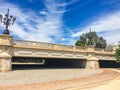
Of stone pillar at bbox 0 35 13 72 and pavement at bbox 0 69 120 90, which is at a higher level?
stone pillar at bbox 0 35 13 72

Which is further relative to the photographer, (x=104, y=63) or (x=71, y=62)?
(x=104, y=63)

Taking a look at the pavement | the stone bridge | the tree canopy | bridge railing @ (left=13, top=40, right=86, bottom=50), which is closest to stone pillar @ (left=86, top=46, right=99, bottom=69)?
the stone bridge

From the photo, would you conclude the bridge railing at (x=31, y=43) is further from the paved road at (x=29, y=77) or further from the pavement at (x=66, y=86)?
the pavement at (x=66, y=86)

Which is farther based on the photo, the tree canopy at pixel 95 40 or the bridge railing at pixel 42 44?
the tree canopy at pixel 95 40

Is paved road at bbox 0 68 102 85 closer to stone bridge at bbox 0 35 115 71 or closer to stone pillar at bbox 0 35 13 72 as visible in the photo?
stone pillar at bbox 0 35 13 72

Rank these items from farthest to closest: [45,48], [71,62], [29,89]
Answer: [71,62] → [45,48] → [29,89]

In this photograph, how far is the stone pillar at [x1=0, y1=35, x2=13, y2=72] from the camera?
22172mm

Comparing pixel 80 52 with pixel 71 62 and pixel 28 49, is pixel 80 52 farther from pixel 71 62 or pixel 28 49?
pixel 28 49

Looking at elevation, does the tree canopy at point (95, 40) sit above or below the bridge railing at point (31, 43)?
above

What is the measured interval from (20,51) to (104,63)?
3384cm

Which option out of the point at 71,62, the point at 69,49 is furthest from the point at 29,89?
the point at 71,62

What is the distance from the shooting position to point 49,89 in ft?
42.3

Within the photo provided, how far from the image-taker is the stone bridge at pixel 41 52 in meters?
22.6

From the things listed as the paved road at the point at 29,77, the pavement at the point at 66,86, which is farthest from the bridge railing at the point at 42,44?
the pavement at the point at 66,86
